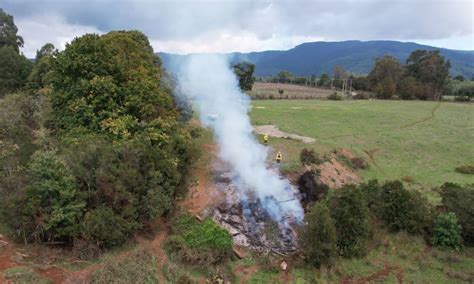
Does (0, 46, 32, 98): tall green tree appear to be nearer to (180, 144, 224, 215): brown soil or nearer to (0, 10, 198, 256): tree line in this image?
(0, 10, 198, 256): tree line

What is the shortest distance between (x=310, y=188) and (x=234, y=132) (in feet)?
20.3

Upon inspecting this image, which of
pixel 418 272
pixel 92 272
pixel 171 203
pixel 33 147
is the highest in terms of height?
pixel 33 147

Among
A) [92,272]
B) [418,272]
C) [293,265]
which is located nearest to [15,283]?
[92,272]

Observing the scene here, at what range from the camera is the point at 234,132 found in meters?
22.9

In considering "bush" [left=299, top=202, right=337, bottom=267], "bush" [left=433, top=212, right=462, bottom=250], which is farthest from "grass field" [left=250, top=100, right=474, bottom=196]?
"bush" [left=433, top=212, right=462, bottom=250]

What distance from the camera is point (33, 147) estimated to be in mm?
18391

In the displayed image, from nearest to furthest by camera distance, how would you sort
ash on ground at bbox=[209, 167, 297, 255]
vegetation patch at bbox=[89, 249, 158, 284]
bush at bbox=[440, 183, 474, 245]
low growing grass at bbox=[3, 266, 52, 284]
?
low growing grass at bbox=[3, 266, 52, 284] < vegetation patch at bbox=[89, 249, 158, 284] < ash on ground at bbox=[209, 167, 297, 255] < bush at bbox=[440, 183, 474, 245]

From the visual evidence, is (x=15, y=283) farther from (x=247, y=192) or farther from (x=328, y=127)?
(x=328, y=127)

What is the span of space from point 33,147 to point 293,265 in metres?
13.6

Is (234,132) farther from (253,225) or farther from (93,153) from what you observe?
(93,153)

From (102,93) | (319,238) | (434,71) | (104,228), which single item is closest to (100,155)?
(104,228)

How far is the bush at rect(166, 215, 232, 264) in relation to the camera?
14.8 meters

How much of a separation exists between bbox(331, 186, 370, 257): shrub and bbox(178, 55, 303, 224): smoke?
6.77 ft

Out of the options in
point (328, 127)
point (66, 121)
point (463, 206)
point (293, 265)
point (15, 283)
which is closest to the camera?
point (15, 283)
